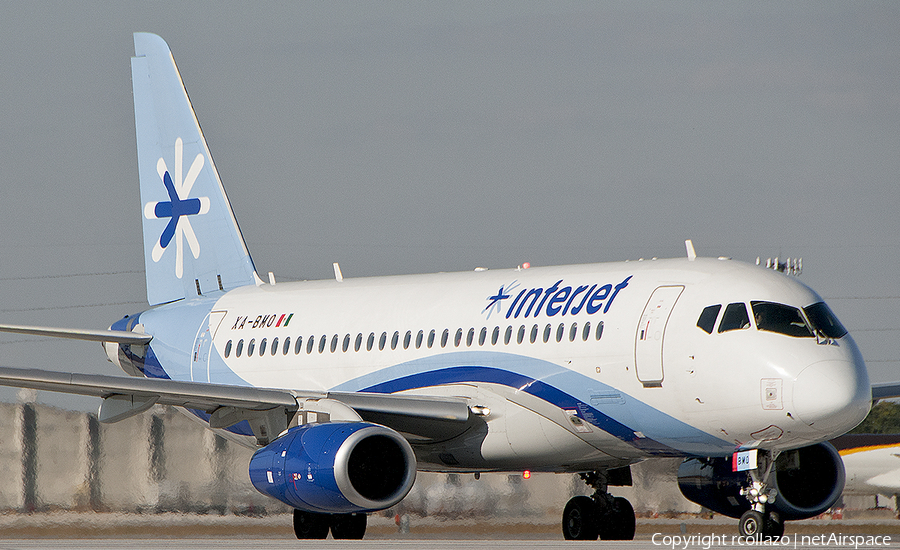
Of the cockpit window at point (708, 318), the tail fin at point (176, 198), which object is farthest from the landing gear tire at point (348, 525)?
the cockpit window at point (708, 318)

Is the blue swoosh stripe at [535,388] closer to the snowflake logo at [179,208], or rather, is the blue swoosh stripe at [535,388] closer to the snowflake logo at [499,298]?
the snowflake logo at [499,298]

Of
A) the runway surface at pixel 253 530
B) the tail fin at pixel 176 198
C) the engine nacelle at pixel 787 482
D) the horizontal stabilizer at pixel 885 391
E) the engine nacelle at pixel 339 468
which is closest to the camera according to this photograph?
the engine nacelle at pixel 339 468

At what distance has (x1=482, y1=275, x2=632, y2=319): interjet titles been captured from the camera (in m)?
18.4

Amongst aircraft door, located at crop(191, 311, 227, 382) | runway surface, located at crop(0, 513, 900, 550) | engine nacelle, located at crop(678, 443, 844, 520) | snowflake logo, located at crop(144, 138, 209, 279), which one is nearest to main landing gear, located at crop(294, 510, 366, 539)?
runway surface, located at crop(0, 513, 900, 550)

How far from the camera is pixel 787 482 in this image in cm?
1953

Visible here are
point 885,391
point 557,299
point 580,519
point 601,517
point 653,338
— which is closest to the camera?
point 653,338

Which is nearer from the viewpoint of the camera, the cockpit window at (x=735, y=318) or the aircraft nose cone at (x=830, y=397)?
the aircraft nose cone at (x=830, y=397)

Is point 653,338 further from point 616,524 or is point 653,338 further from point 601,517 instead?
point 616,524

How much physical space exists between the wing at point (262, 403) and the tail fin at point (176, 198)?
672 cm

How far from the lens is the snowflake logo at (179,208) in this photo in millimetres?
26297

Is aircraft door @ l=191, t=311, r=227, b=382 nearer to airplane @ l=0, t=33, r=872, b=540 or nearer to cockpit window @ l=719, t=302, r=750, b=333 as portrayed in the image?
airplane @ l=0, t=33, r=872, b=540

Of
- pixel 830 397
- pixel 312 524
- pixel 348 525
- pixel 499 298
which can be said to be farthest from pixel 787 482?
pixel 312 524

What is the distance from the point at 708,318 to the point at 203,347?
10301 millimetres

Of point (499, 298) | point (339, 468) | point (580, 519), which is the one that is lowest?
point (580, 519)
